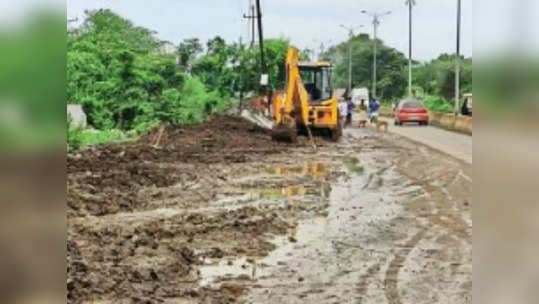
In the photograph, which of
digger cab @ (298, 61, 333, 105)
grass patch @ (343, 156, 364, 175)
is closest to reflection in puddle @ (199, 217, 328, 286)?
grass patch @ (343, 156, 364, 175)

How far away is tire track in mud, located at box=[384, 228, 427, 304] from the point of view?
5848mm

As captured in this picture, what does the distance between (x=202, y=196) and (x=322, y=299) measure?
243 inches

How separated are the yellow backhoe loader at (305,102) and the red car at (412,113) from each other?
11694 mm

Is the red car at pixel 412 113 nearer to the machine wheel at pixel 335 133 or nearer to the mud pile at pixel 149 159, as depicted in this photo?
the mud pile at pixel 149 159

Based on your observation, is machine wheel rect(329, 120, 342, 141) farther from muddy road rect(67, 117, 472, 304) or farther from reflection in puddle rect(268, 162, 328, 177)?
reflection in puddle rect(268, 162, 328, 177)

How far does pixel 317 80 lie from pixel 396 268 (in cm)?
1710

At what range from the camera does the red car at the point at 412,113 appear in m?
35.3

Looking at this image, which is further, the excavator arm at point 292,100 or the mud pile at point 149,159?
the excavator arm at point 292,100

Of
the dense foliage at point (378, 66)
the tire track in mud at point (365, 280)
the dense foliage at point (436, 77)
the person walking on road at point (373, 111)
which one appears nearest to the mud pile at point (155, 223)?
the tire track in mud at point (365, 280)

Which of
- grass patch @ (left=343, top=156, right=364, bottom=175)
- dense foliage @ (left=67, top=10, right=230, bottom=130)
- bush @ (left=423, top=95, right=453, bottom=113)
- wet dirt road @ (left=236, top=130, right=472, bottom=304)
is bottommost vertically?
grass patch @ (left=343, top=156, right=364, bottom=175)

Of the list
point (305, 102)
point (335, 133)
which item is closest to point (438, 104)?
point (335, 133)

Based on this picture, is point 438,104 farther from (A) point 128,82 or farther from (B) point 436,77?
(A) point 128,82

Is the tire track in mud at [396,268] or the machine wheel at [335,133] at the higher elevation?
the machine wheel at [335,133]
